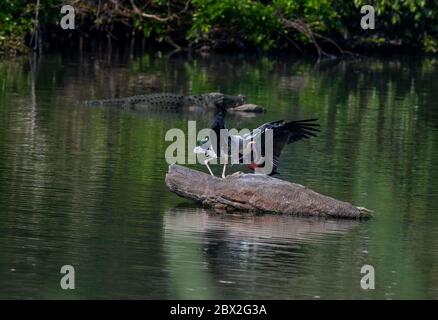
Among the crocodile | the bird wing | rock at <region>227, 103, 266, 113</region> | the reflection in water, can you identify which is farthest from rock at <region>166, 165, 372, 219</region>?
rock at <region>227, 103, 266, 113</region>

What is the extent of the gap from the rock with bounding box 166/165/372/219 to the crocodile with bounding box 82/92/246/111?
8183 millimetres

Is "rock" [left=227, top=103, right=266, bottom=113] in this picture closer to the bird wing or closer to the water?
the water

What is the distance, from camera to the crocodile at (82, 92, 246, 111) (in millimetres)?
21425

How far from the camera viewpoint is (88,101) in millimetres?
21375

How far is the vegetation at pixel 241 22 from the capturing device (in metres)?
31.5

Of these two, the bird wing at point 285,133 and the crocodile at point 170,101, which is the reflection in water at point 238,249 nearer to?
the bird wing at point 285,133

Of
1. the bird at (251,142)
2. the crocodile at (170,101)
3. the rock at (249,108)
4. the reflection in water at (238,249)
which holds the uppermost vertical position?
the bird at (251,142)

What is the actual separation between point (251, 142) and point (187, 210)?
3.20 feet

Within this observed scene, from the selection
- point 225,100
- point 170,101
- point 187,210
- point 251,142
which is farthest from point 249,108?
point 187,210

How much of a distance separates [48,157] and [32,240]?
14.4 feet

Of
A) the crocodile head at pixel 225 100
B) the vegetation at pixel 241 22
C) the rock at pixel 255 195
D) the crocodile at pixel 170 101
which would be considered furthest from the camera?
the vegetation at pixel 241 22

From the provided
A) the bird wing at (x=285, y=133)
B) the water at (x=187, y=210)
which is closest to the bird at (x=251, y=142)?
the bird wing at (x=285, y=133)

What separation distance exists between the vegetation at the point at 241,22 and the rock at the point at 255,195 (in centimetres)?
1704
